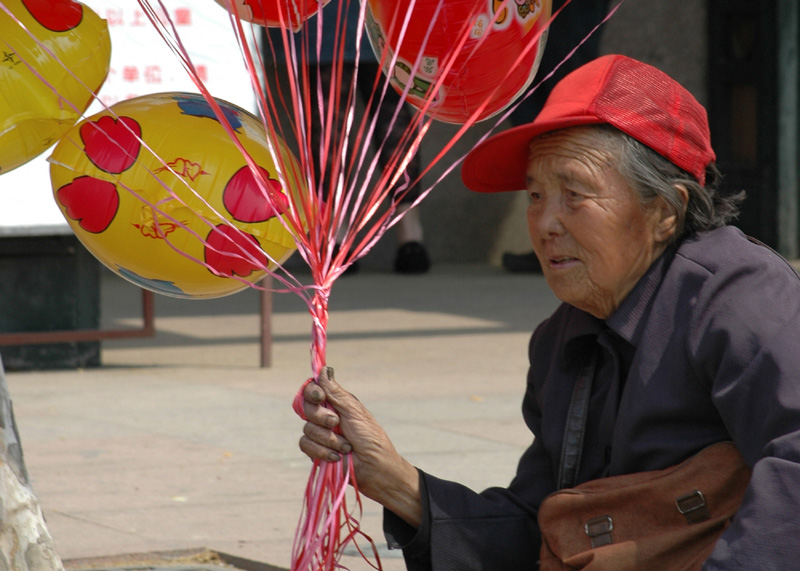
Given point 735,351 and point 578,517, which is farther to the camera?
point 578,517

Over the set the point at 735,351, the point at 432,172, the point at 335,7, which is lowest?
the point at 432,172

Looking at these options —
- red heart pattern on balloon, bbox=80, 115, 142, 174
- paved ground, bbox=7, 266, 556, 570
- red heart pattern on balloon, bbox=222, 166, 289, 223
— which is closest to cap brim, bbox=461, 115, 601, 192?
red heart pattern on balloon, bbox=222, 166, 289, 223

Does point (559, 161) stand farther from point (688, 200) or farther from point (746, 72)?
point (746, 72)

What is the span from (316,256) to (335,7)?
1.47m

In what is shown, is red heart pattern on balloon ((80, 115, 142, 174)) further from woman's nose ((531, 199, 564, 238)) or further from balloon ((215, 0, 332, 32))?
woman's nose ((531, 199, 564, 238))

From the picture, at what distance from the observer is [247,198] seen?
250 cm

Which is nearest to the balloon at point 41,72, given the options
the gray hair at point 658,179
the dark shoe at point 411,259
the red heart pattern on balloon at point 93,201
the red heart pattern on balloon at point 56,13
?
the red heart pattern on balloon at point 56,13

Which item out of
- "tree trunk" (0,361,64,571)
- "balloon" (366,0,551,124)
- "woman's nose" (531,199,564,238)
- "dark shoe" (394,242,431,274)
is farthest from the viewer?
"dark shoe" (394,242,431,274)

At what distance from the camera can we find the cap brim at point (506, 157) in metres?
2.23

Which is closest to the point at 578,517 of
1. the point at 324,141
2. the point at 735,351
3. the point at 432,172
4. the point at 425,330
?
the point at 735,351

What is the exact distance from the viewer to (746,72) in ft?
36.5

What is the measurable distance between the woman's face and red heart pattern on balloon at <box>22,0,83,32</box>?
3.58ft

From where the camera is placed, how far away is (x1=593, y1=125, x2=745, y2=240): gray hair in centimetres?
219

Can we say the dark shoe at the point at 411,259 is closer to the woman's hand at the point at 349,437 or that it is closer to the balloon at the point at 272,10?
the balloon at the point at 272,10
